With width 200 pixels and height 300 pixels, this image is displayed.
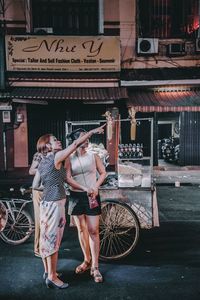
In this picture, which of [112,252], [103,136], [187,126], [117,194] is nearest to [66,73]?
[103,136]

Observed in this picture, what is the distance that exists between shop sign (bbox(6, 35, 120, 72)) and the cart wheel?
28.5 feet

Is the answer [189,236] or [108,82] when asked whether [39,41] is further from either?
[189,236]

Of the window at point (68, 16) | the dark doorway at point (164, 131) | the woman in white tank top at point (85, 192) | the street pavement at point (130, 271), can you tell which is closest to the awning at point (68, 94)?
the window at point (68, 16)

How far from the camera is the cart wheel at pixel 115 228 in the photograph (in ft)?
19.1

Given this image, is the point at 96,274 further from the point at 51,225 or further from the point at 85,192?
the point at 85,192

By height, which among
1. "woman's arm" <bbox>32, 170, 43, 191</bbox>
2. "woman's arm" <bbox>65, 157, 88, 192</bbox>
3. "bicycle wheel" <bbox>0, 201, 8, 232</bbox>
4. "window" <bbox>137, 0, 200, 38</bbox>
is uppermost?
"window" <bbox>137, 0, 200, 38</bbox>

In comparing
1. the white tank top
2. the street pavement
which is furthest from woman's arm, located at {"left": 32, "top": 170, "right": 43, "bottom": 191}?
the street pavement

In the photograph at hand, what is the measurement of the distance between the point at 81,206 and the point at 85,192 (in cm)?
22

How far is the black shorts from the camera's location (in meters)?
5.04

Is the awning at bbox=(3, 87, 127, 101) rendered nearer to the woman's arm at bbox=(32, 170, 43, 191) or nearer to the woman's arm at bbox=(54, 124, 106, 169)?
the woman's arm at bbox=(32, 170, 43, 191)

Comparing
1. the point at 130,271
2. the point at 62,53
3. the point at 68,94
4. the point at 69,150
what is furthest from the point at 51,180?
the point at 62,53

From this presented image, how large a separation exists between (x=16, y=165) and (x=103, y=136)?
3870 millimetres

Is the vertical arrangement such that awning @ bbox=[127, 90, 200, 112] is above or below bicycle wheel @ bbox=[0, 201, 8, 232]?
above

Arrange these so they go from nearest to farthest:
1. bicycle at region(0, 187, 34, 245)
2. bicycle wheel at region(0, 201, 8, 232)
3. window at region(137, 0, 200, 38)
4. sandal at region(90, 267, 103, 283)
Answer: sandal at region(90, 267, 103, 283) < bicycle wheel at region(0, 201, 8, 232) < bicycle at region(0, 187, 34, 245) < window at region(137, 0, 200, 38)
